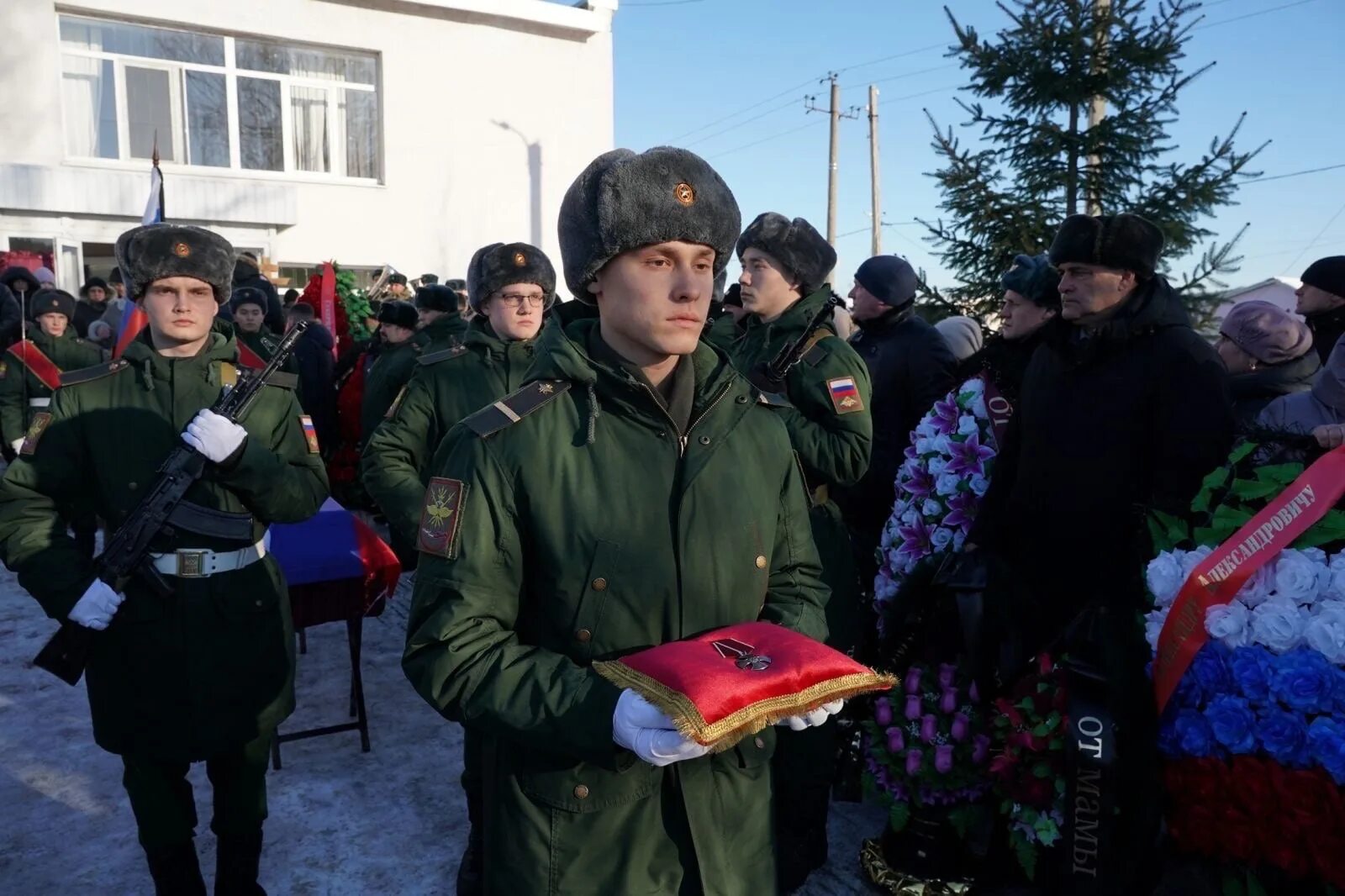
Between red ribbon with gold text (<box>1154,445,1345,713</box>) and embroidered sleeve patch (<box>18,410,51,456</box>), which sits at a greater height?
embroidered sleeve patch (<box>18,410,51,456</box>)

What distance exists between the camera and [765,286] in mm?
3930

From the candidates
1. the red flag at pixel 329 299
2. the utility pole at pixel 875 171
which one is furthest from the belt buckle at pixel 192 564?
the utility pole at pixel 875 171

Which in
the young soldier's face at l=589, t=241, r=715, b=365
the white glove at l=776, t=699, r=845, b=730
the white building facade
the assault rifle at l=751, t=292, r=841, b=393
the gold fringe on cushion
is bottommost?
the white glove at l=776, t=699, r=845, b=730

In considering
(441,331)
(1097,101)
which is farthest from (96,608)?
(1097,101)

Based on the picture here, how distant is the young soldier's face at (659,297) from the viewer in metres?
1.90

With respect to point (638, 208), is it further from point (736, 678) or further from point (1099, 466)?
point (1099, 466)

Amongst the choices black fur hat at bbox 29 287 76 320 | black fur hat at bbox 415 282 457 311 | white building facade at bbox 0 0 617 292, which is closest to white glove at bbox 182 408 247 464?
black fur hat at bbox 415 282 457 311

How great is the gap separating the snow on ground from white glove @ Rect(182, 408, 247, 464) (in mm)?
1777

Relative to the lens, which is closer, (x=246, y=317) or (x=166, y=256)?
(x=166, y=256)

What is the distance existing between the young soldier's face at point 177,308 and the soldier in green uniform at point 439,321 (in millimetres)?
1455

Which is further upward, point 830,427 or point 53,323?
point 53,323

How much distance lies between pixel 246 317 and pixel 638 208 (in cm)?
752

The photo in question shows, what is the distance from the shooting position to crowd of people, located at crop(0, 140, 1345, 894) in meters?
1.82

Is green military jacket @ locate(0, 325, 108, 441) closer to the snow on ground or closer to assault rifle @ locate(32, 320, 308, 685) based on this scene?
the snow on ground
